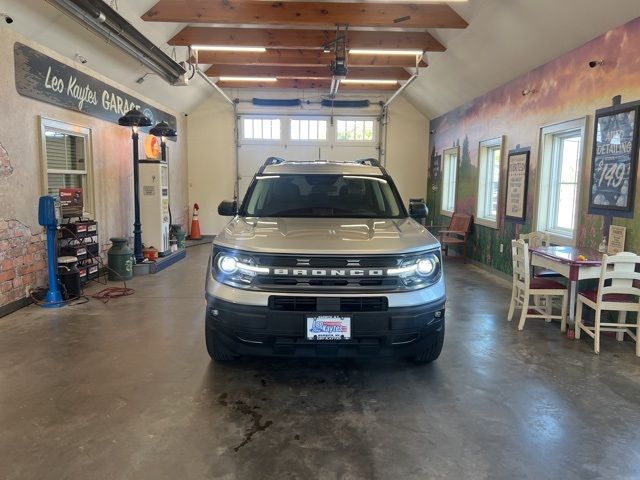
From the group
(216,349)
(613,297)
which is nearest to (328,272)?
(216,349)

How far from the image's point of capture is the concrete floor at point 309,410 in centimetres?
224

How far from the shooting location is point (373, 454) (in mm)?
2328

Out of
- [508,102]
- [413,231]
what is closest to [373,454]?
[413,231]

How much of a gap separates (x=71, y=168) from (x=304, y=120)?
22.1 ft

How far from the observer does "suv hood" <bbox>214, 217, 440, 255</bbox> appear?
113 inches

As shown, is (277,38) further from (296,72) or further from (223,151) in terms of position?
(223,151)

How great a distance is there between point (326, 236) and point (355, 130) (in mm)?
9378

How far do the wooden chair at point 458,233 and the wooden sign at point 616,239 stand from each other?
12.9 ft

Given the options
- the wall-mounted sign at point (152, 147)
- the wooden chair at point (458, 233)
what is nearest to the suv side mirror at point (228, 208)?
the wall-mounted sign at point (152, 147)

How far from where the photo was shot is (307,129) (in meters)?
11.9

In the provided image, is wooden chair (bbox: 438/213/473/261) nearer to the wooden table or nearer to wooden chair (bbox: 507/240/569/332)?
the wooden table

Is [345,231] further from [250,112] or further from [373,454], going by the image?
[250,112]

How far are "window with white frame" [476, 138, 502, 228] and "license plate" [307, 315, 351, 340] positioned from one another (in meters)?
5.83

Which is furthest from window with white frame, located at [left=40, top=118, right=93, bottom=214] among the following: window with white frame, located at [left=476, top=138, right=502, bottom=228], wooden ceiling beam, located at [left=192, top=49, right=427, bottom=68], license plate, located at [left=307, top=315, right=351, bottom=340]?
window with white frame, located at [left=476, top=138, right=502, bottom=228]
